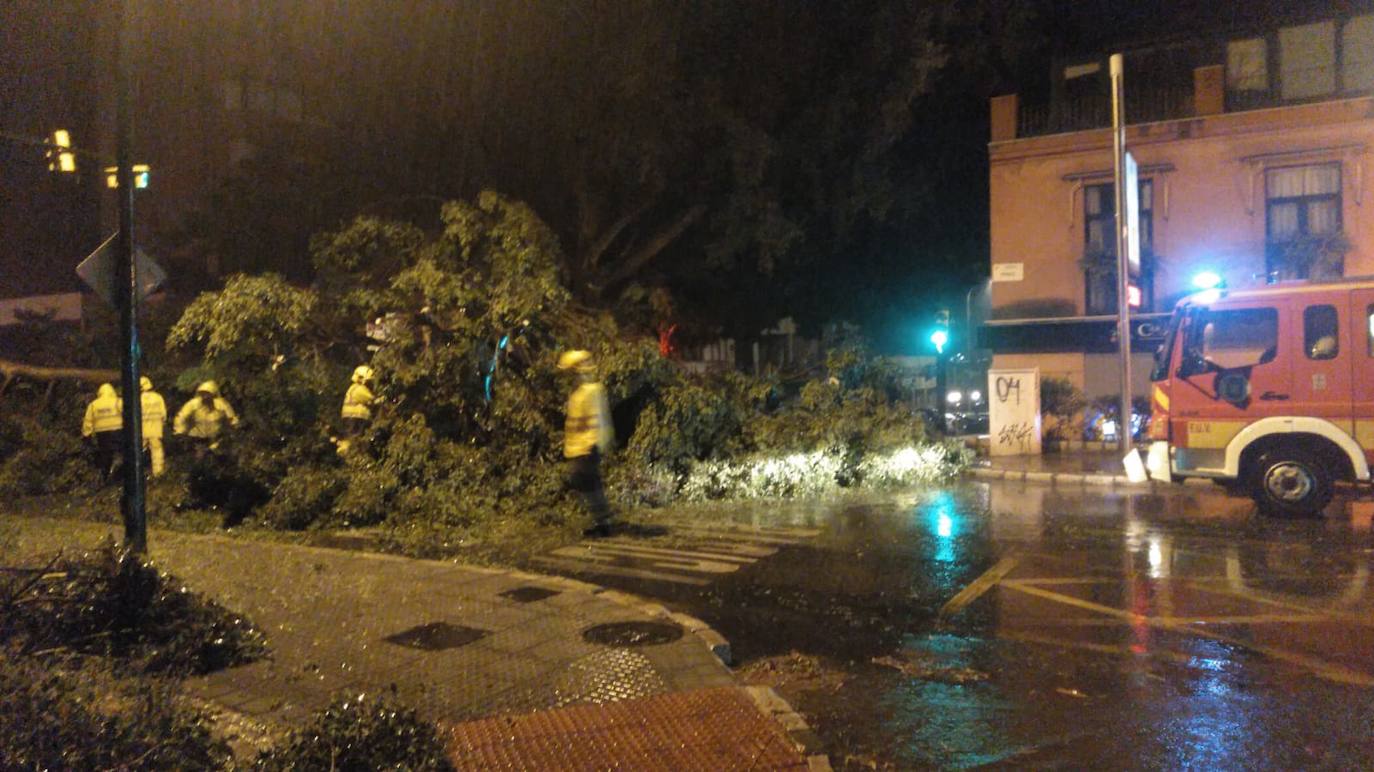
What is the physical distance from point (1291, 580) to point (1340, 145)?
49.0 feet

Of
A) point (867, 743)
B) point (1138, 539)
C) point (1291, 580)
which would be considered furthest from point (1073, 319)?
point (867, 743)

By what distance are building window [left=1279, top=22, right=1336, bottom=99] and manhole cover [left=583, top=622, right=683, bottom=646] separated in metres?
19.8

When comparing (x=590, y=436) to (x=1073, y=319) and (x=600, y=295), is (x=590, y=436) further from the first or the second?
(x=1073, y=319)

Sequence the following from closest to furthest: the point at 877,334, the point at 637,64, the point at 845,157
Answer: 1. the point at 637,64
2. the point at 845,157
3. the point at 877,334

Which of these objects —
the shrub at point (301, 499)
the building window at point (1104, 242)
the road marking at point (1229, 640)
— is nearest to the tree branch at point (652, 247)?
the building window at point (1104, 242)

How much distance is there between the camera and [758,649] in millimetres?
7016

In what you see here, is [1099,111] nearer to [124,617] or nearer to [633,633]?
[633,633]

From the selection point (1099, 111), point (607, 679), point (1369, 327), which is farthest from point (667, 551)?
point (1099, 111)

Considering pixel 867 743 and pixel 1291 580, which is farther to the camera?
pixel 1291 580

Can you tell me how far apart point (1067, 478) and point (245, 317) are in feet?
38.7

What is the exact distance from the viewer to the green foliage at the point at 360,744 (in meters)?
3.96

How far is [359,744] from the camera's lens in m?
4.00

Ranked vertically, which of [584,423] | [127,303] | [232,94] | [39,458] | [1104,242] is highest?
[232,94]

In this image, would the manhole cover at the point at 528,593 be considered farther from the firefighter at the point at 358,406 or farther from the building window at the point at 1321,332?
the building window at the point at 1321,332
